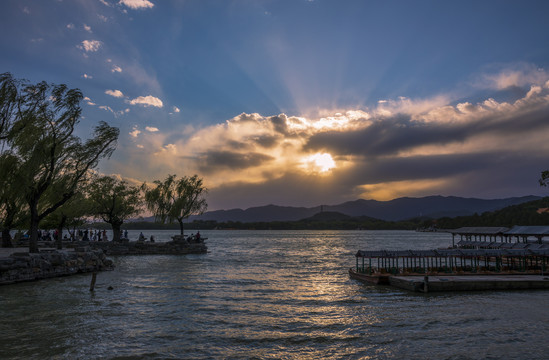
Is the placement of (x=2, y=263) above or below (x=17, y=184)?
below

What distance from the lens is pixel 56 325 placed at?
18.0m

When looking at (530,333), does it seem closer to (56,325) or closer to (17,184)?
(56,325)

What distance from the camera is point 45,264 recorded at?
32.7 metres

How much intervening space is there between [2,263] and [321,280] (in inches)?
1051

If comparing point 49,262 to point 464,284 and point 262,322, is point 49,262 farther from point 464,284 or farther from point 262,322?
point 464,284

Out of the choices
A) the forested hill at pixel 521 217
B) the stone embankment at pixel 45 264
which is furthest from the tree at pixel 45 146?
the forested hill at pixel 521 217

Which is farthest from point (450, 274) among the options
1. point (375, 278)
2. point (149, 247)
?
point (149, 247)

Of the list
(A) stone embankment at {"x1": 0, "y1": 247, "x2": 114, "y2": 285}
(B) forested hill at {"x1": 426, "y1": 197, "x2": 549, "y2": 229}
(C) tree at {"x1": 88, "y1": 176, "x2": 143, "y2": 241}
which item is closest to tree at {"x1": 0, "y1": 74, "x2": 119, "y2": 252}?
(A) stone embankment at {"x1": 0, "y1": 247, "x2": 114, "y2": 285}

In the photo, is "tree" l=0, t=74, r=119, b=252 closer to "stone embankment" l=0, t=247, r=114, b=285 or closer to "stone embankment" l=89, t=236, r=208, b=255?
"stone embankment" l=0, t=247, r=114, b=285

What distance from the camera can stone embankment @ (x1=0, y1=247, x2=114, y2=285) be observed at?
28.7 m

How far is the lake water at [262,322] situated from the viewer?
15000 mm

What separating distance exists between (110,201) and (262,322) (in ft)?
168

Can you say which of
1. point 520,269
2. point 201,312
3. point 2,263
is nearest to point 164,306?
point 201,312

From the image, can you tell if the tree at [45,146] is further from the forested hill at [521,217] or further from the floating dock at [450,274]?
the forested hill at [521,217]
